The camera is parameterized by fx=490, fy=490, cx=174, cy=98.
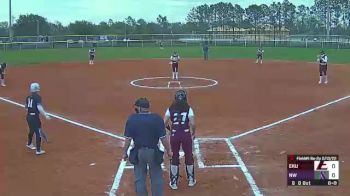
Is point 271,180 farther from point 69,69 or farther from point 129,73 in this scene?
point 69,69

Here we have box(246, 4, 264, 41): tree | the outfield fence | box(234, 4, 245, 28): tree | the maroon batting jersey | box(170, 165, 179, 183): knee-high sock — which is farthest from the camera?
box(234, 4, 245, 28): tree

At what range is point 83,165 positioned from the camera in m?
11.5

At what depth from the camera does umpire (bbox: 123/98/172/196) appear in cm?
795

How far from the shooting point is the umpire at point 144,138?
26.1 feet

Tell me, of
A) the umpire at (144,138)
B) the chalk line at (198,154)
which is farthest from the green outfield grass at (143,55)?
the umpire at (144,138)

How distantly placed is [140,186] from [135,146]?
0.71 metres

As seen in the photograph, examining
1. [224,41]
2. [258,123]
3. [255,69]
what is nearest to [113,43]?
[224,41]

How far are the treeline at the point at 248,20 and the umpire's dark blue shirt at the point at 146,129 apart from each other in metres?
88.1

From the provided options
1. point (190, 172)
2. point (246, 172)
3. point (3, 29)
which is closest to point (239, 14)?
point (3, 29)

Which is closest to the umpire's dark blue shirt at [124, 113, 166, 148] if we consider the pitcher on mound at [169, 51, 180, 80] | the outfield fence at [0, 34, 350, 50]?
the pitcher on mound at [169, 51, 180, 80]

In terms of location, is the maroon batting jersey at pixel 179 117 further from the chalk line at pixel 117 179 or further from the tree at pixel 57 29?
the tree at pixel 57 29

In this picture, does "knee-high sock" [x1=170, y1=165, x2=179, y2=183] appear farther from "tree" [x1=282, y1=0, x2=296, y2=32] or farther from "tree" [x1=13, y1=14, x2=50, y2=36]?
"tree" [x1=282, y1=0, x2=296, y2=32]
